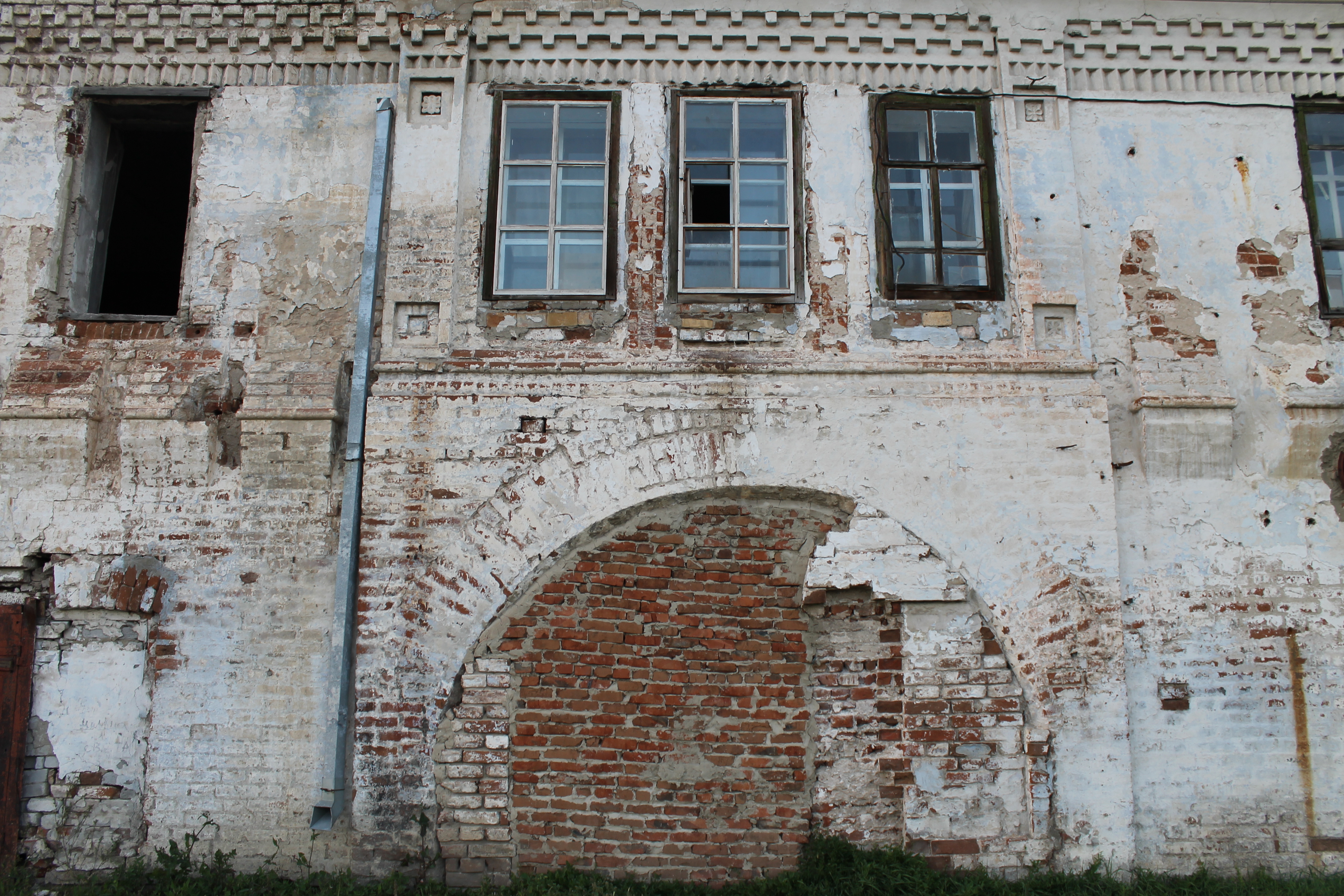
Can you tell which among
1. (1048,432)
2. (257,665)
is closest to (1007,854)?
(1048,432)

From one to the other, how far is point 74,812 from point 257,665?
130 centimetres

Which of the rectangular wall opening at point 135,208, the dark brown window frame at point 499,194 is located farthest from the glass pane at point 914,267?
the rectangular wall opening at point 135,208

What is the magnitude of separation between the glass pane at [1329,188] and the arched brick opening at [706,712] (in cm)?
369

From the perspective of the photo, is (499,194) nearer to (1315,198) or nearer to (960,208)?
(960,208)

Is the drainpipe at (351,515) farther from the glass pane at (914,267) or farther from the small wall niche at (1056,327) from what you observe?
the small wall niche at (1056,327)

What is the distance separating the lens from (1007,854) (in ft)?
16.0

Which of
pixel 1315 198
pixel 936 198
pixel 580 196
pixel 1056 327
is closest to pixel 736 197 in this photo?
pixel 580 196

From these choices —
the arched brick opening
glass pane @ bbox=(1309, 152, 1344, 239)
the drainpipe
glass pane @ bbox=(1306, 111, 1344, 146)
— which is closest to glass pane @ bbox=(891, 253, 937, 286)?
the arched brick opening

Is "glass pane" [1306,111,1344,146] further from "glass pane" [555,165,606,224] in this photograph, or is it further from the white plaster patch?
the white plaster patch

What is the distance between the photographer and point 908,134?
5.78m

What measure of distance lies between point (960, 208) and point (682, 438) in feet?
7.86

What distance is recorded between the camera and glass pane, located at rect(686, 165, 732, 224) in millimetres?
5684

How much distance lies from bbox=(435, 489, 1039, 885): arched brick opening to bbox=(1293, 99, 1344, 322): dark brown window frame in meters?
3.16

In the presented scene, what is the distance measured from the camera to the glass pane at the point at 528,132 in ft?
18.8
